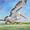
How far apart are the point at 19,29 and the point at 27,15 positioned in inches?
10.1

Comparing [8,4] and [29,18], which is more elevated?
[8,4]

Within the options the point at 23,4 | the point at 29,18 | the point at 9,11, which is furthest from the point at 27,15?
the point at 9,11

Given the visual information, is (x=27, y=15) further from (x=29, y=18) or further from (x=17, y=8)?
(x=17, y=8)

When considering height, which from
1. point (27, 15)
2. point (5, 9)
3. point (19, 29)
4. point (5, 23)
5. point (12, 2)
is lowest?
point (19, 29)

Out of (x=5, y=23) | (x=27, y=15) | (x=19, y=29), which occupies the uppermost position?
(x=27, y=15)

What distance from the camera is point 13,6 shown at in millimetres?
1268

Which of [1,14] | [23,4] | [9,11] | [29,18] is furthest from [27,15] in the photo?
[1,14]

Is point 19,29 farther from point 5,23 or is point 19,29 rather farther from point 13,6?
point 13,6

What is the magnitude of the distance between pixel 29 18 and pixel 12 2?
367 millimetres

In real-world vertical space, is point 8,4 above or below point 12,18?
above

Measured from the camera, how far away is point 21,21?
1.25m

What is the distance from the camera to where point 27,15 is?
126 centimetres

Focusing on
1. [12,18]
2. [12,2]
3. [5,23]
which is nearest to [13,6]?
[12,2]

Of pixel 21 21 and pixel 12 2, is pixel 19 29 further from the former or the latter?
pixel 12 2
